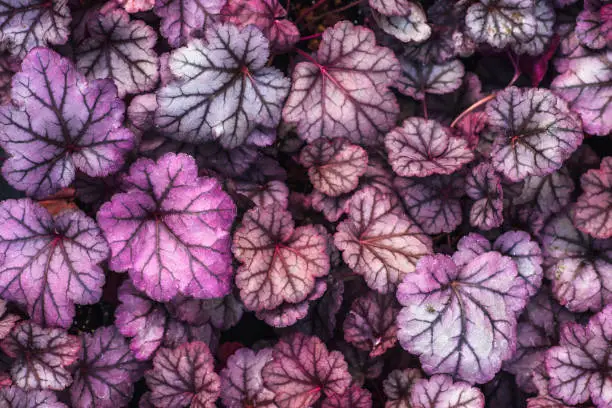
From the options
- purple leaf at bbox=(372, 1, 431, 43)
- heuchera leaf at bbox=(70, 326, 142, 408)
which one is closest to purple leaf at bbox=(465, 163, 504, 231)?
purple leaf at bbox=(372, 1, 431, 43)

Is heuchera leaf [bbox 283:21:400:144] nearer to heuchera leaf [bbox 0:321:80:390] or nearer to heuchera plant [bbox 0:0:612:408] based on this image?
heuchera plant [bbox 0:0:612:408]

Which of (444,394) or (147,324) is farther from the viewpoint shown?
(147,324)

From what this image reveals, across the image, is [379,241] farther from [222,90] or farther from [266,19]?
[266,19]

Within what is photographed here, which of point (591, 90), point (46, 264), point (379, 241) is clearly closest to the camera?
point (46, 264)

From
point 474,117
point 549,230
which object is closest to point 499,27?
point 474,117

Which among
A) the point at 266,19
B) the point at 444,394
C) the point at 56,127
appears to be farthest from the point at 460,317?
the point at 56,127

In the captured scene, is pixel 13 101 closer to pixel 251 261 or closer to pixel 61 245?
pixel 61 245

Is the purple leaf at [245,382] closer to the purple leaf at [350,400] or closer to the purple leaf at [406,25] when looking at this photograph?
the purple leaf at [350,400]
